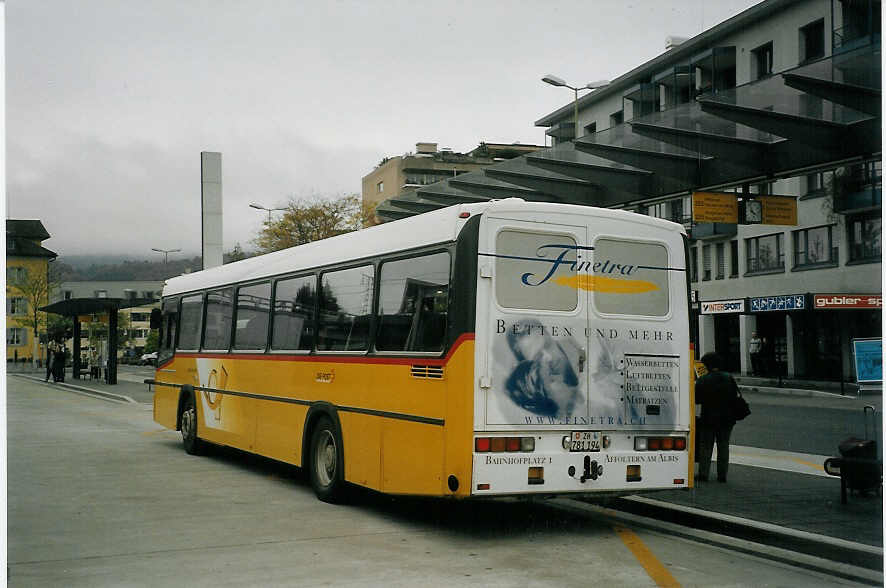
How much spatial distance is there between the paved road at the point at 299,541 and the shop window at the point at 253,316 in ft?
6.04

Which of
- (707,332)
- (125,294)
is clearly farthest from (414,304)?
(125,294)

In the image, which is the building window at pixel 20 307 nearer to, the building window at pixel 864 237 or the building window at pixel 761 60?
the building window at pixel 761 60

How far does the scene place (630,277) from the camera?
9734 mm

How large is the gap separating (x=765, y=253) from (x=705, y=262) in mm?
6394

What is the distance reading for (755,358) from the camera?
49.2 metres

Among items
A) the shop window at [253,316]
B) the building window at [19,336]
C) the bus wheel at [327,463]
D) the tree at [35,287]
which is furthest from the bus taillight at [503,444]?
the building window at [19,336]

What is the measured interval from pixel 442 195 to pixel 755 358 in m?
34.9

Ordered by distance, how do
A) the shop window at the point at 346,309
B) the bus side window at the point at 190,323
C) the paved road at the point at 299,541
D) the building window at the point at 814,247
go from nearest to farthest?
the paved road at the point at 299,541 < the shop window at the point at 346,309 < the bus side window at the point at 190,323 < the building window at the point at 814,247

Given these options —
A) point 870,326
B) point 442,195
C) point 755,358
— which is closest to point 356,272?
point 442,195

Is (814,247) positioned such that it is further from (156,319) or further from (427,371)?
(427,371)

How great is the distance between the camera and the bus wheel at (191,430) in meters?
16.5

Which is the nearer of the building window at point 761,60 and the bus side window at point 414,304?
the bus side window at point 414,304

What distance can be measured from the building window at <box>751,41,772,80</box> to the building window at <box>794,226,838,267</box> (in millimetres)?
7475

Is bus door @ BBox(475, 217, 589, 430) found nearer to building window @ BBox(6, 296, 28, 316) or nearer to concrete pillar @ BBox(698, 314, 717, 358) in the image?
concrete pillar @ BBox(698, 314, 717, 358)
